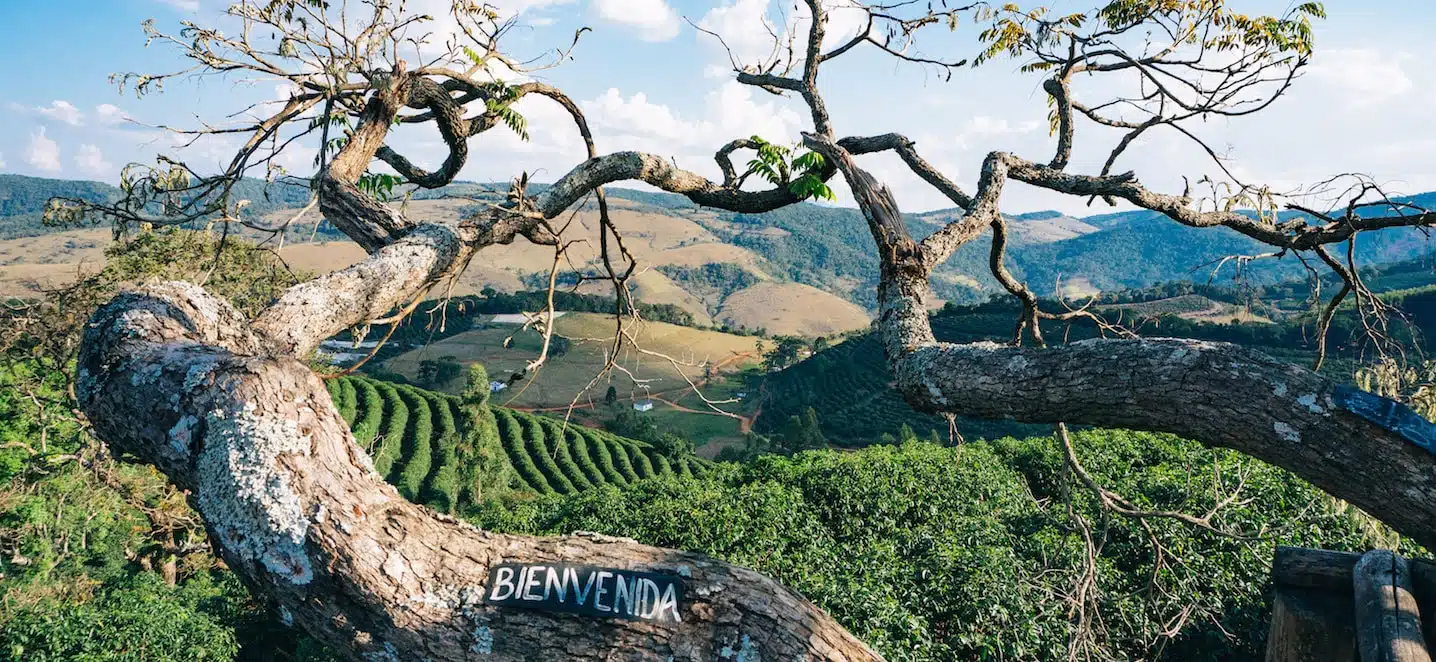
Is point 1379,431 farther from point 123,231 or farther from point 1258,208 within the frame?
point 123,231

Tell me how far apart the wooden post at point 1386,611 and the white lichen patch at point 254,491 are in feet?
9.02

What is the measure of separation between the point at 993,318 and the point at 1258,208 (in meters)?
58.7

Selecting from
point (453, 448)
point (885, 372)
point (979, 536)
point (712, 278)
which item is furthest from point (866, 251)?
point (979, 536)

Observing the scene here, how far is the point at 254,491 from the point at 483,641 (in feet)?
1.81

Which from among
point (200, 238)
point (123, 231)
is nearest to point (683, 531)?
point (123, 231)

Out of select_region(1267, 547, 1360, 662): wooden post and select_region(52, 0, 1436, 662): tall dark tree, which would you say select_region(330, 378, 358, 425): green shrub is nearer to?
select_region(52, 0, 1436, 662): tall dark tree

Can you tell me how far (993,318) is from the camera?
58.4 metres

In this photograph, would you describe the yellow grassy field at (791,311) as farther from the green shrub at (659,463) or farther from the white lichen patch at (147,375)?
the white lichen patch at (147,375)

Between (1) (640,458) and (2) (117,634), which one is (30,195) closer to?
(1) (640,458)

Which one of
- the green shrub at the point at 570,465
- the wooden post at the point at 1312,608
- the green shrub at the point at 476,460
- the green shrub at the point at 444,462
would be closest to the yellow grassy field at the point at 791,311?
the green shrub at the point at 570,465

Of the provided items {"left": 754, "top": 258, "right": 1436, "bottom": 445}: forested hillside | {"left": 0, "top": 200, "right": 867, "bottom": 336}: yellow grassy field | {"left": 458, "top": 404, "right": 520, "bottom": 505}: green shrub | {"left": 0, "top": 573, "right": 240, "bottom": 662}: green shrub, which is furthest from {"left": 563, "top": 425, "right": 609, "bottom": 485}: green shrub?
{"left": 0, "top": 200, "right": 867, "bottom": 336}: yellow grassy field

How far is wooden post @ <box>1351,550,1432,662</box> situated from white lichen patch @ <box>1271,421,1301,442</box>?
1258 millimetres

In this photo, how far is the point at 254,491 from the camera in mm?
1508

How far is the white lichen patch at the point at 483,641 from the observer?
4.78ft
